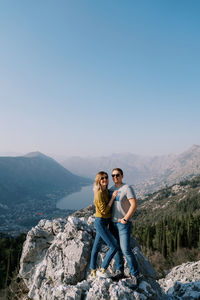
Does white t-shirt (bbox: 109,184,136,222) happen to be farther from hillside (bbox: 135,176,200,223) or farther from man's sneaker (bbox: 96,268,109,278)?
hillside (bbox: 135,176,200,223)

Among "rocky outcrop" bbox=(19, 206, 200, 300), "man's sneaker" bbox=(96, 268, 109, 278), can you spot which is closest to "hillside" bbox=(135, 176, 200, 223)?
"rocky outcrop" bbox=(19, 206, 200, 300)

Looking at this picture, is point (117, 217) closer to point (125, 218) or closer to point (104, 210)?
point (125, 218)

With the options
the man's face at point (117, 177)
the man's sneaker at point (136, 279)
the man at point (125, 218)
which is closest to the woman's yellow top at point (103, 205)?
the man at point (125, 218)

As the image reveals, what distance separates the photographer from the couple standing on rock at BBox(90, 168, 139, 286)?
6.29 metres

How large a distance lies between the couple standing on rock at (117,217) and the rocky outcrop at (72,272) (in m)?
0.54

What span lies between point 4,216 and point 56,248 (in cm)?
21826

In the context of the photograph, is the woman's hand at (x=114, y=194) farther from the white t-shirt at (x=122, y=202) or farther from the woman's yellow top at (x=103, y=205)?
the woman's yellow top at (x=103, y=205)

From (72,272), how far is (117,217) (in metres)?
3.05

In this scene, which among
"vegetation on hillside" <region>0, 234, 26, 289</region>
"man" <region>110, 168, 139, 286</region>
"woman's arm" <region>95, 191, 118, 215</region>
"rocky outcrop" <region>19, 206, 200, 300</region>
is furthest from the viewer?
"vegetation on hillside" <region>0, 234, 26, 289</region>

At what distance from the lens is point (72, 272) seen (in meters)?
7.28

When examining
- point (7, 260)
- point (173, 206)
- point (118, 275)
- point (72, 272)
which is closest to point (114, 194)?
point (118, 275)

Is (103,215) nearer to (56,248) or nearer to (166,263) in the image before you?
(56,248)

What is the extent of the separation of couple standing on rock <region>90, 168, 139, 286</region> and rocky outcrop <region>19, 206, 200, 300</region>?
541 mm

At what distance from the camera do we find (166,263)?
39906 millimetres
